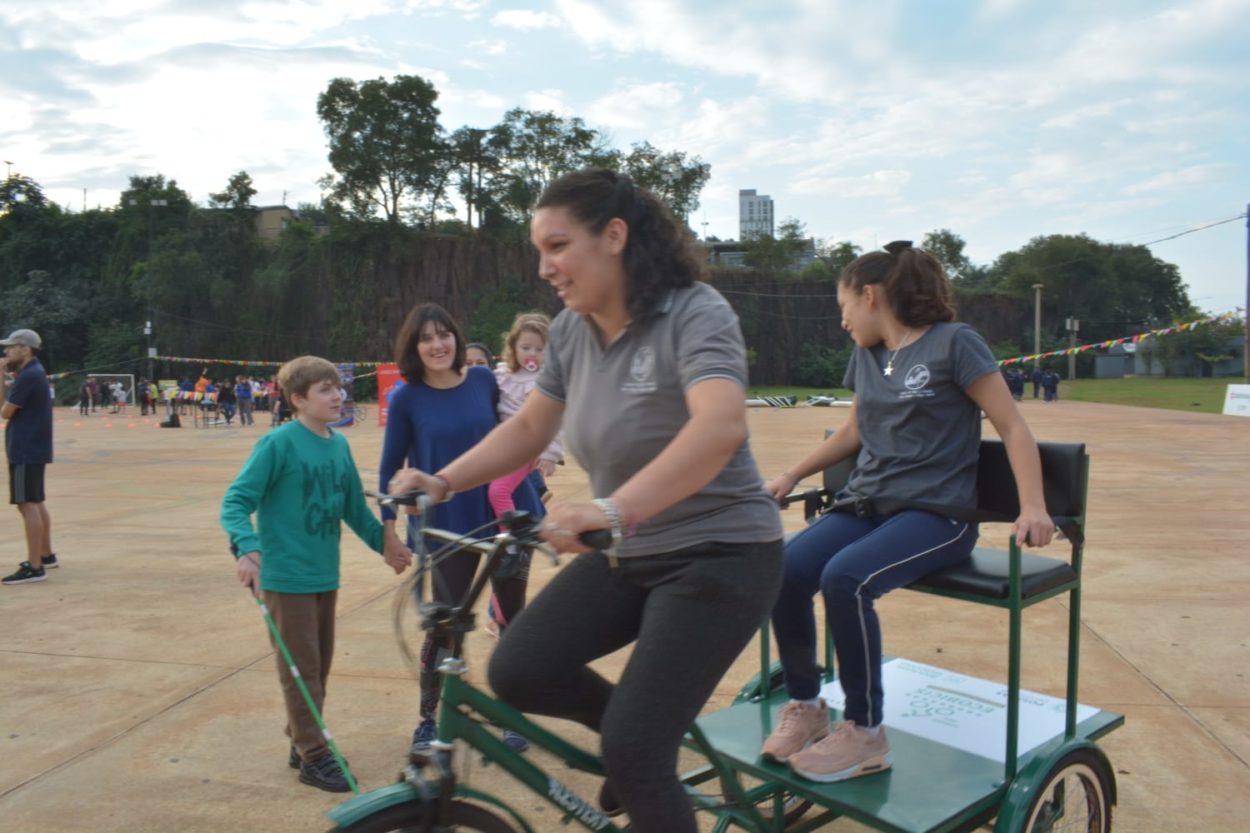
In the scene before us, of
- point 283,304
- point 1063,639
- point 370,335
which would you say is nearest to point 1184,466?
point 1063,639

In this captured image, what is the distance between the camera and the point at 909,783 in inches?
96.7

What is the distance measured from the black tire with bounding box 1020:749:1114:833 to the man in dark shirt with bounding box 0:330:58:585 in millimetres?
6155

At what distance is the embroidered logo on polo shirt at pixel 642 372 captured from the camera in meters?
1.92

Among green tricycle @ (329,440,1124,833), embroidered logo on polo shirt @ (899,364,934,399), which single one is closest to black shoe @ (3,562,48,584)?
green tricycle @ (329,440,1124,833)

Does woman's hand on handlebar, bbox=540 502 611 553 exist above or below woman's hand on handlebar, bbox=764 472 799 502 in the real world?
above

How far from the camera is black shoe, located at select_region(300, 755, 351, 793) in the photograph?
10.7 ft

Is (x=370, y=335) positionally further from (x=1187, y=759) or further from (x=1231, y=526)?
(x=1187, y=759)

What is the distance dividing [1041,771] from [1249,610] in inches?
151

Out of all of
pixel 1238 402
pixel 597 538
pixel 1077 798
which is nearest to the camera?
pixel 597 538

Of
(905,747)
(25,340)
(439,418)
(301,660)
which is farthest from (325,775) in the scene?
(25,340)

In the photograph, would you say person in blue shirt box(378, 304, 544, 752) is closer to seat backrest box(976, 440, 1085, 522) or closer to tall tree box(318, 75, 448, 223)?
seat backrest box(976, 440, 1085, 522)

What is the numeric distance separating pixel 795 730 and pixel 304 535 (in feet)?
5.90

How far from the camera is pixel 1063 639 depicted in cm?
486

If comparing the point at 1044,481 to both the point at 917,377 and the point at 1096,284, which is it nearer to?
the point at 917,377
